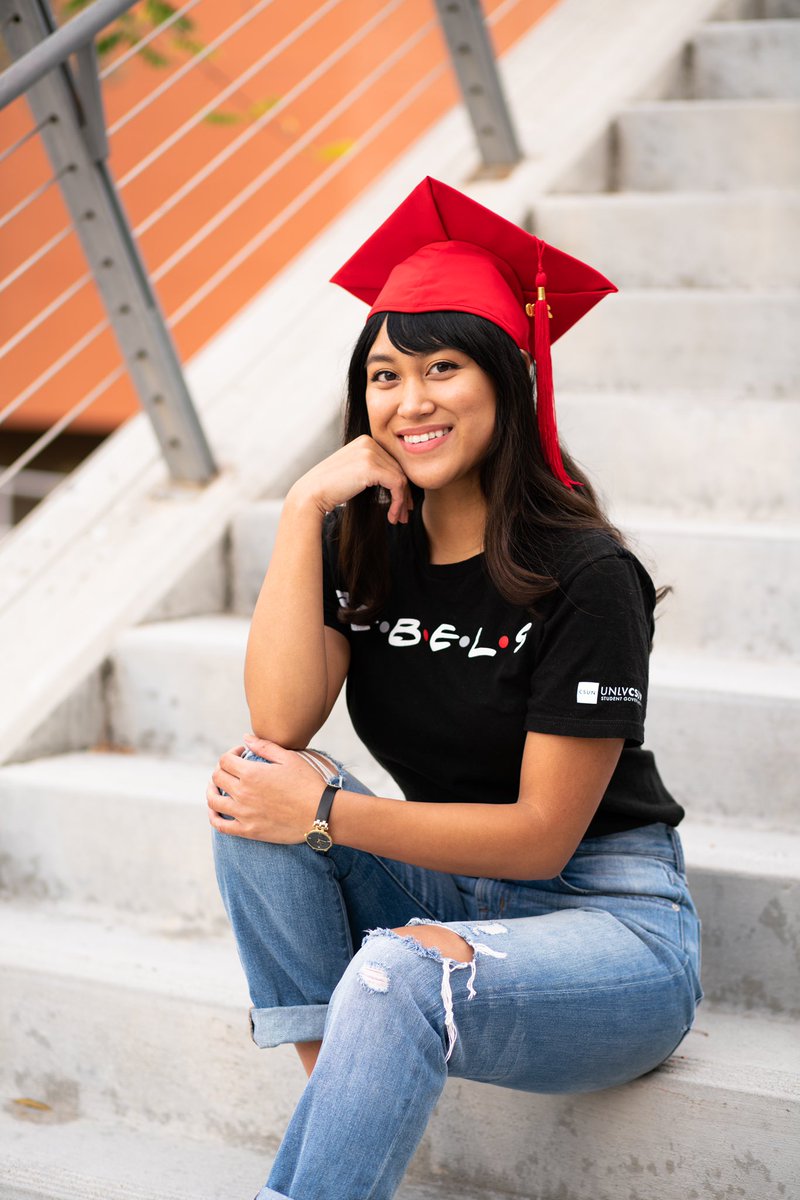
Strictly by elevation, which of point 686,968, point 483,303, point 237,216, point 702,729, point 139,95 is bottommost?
point 686,968

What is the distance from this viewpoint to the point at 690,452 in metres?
2.44

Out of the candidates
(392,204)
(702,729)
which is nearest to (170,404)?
(392,204)

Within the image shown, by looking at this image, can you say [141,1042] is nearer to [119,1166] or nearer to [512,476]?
[119,1166]

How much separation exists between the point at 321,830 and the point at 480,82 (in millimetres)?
2298

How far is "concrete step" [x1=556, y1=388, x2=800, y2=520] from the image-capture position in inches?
93.5

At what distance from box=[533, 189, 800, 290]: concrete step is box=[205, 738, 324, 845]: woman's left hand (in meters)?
1.89

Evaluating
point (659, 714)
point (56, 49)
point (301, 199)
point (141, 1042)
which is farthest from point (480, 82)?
point (141, 1042)

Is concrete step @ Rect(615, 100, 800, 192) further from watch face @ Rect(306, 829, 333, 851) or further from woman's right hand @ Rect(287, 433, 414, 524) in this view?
watch face @ Rect(306, 829, 333, 851)

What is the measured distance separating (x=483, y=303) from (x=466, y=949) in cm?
72

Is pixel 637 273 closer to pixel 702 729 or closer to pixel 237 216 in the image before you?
pixel 702 729

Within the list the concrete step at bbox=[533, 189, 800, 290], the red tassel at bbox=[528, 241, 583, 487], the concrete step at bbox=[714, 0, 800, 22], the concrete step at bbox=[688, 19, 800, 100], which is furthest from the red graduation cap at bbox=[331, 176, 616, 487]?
the concrete step at bbox=[714, 0, 800, 22]

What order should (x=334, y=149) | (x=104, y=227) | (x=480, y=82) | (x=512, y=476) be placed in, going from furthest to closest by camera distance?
(x=334, y=149), (x=480, y=82), (x=104, y=227), (x=512, y=476)

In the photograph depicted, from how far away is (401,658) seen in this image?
1.58 metres

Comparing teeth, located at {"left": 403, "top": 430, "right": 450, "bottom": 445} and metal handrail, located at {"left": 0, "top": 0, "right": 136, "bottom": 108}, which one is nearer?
teeth, located at {"left": 403, "top": 430, "right": 450, "bottom": 445}
